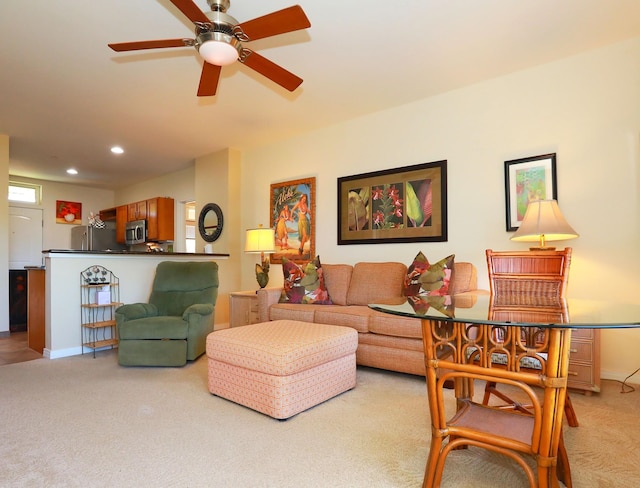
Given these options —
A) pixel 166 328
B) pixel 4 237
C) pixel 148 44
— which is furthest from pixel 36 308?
pixel 148 44

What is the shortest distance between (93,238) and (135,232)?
1126mm

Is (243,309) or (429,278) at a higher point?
(429,278)

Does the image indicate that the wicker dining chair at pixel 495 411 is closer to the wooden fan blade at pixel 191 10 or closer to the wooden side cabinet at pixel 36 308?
the wooden fan blade at pixel 191 10

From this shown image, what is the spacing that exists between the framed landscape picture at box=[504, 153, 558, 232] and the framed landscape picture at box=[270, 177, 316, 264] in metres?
2.18

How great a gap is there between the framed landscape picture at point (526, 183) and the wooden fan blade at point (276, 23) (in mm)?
2189

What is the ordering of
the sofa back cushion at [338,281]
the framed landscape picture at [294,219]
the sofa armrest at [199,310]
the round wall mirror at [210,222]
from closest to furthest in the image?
the sofa armrest at [199,310]
the sofa back cushion at [338,281]
the framed landscape picture at [294,219]
the round wall mirror at [210,222]

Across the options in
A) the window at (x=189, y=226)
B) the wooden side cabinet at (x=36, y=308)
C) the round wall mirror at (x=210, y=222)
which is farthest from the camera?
the window at (x=189, y=226)

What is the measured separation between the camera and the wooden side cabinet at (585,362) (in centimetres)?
254

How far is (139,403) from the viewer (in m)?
2.46

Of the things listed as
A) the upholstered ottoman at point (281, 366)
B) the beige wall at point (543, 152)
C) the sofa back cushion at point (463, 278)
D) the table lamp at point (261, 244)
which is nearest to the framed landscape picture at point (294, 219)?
the beige wall at point (543, 152)

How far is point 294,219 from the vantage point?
4.84 m

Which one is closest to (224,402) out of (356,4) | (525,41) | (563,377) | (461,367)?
(461,367)

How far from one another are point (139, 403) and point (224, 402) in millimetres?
542

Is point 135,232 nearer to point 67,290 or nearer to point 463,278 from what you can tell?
point 67,290
